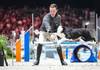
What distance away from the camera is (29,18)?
2658cm

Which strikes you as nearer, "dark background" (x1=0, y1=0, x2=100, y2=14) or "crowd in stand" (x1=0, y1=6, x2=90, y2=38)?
"crowd in stand" (x1=0, y1=6, x2=90, y2=38)

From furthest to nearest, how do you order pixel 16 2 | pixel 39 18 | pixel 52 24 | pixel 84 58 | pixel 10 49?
pixel 16 2 → pixel 39 18 → pixel 10 49 → pixel 84 58 → pixel 52 24

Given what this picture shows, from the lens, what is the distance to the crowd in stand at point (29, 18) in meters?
26.0

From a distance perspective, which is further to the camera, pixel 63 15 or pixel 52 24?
pixel 63 15

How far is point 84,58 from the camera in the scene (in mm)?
16109

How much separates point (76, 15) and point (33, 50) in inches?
343

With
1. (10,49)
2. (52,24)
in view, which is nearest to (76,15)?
(10,49)

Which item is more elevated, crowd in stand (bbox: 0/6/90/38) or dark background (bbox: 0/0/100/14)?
dark background (bbox: 0/0/100/14)

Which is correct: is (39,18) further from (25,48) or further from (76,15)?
(25,48)

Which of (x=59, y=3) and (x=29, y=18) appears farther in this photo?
(x=59, y=3)

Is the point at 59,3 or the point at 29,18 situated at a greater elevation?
the point at 59,3

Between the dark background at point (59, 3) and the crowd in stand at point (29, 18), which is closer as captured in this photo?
the crowd in stand at point (29, 18)

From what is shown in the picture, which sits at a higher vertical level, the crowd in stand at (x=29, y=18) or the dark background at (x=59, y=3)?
the dark background at (x=59, y=3)

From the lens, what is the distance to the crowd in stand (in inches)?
1022
